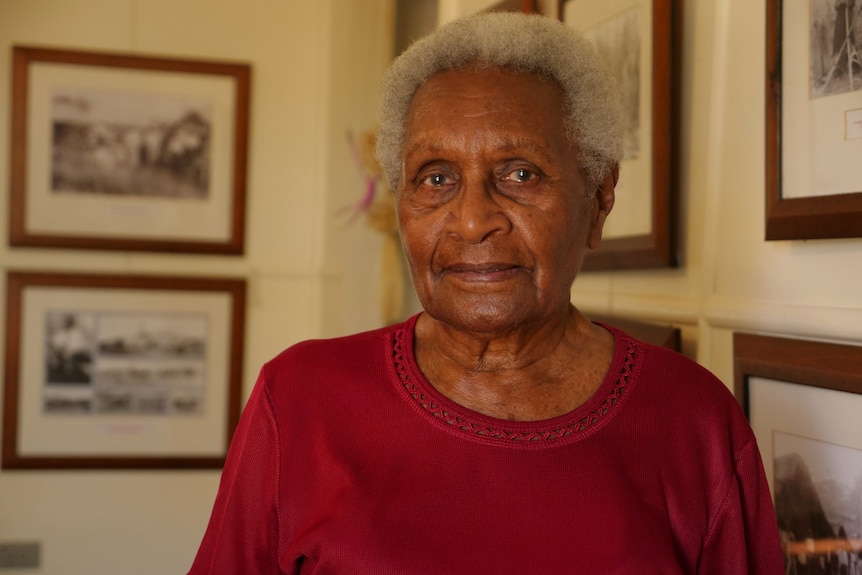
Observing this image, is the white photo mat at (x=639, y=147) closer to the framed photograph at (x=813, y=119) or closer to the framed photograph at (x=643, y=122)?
the framed photograph at (x=643, y=122)

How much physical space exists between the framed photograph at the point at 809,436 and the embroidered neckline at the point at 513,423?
28cm

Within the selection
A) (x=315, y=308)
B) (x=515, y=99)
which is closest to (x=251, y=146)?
→ (x=315, y=308)

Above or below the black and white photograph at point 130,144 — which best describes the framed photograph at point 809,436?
below

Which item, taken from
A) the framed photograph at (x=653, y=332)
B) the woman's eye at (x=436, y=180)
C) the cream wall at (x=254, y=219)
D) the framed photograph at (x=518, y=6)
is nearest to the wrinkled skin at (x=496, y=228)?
the woman's eye at (x=436, y=180)

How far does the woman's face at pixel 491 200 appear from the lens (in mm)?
981

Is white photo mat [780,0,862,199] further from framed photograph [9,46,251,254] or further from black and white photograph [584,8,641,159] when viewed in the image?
framed photograph [9,46,251,254]

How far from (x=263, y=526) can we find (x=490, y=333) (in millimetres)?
332

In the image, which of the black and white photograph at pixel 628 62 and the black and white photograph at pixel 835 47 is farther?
the black and white photograph at pixel 628 62

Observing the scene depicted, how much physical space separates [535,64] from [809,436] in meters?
0.62

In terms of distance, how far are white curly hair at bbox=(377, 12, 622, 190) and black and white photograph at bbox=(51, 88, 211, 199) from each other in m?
2.16

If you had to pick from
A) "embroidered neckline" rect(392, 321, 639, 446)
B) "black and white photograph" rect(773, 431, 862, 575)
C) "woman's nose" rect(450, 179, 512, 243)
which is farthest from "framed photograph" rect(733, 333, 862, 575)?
"woman's nose" rect(450, 179, 512, 243)

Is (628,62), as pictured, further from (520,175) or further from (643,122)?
(520,175)

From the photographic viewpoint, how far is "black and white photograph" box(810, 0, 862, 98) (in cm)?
107

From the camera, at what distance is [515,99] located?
0.99 metres
